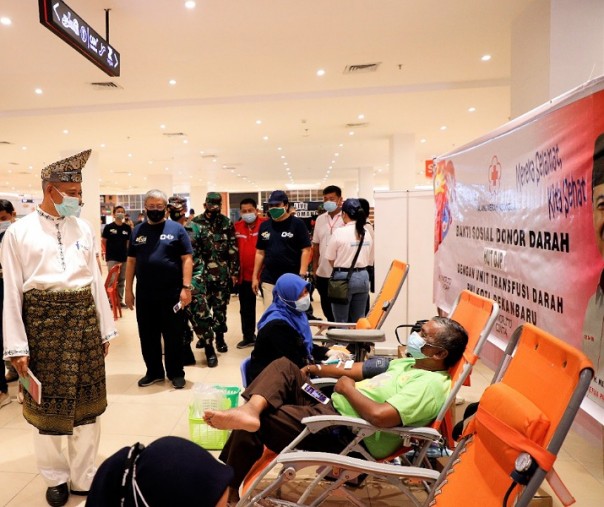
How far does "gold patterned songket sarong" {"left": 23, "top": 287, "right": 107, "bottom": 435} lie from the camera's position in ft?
6.80

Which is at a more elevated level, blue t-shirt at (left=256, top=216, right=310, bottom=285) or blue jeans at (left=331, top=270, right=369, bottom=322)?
blue t-shirt at (left=256, top=216, right=310, bottom=285)

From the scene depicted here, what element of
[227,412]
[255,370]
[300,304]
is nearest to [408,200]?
[300,304]

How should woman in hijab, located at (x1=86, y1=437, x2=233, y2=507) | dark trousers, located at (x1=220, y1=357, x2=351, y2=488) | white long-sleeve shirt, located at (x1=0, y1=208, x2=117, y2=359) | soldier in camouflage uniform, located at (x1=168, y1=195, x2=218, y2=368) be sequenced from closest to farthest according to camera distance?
woman in hijab, located at (x1=86, y1=437, x2=233, y2=507) < dark trousers, located at (x1=220, y1=357, x2=351, y2=488) < white long-sleeve shirt, located at (x1=0, y1=208, x2=117, y2=359) < soldier in camouflage uniform, located at (x1=168, y1=195, x2=218, y2=368)

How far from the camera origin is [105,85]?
6.84 metres

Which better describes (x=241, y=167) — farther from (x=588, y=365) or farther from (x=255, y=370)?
(x=588, y=365)

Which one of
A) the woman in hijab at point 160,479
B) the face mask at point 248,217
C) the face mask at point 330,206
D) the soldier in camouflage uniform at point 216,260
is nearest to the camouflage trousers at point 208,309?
the soldier in camouflage uniform at point 216,260

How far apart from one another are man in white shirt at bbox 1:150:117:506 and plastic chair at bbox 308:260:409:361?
145 centimetres

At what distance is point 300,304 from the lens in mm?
2457

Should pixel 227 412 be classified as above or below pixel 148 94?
below

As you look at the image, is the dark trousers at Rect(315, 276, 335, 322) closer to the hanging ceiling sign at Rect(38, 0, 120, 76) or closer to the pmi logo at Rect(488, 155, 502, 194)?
the pmi logo at Rect(488, 155, 502, 194)

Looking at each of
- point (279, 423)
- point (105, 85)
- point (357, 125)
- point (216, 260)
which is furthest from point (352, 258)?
point (357, 125)

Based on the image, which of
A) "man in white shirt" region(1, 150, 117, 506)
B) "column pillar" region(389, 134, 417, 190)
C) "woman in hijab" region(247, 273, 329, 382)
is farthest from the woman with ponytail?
"column pillar" region(389, 134, 417, 190)

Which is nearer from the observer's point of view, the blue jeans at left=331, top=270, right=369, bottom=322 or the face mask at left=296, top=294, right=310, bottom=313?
the face mask at left=296, top=294, right=310, bottom=313

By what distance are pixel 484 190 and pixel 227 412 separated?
6.59ft
